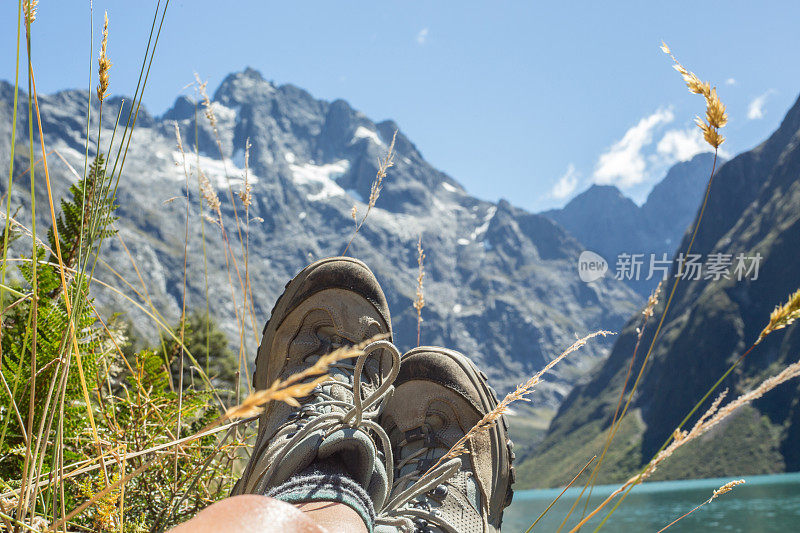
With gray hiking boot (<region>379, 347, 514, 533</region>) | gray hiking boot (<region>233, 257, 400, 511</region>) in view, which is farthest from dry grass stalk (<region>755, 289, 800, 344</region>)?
gray hiking boot (<region>379, 347, 514, 533</region>)

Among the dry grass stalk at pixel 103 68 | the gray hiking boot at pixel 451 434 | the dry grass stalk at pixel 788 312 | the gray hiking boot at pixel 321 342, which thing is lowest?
the gray hiking boot at pixel 451 434

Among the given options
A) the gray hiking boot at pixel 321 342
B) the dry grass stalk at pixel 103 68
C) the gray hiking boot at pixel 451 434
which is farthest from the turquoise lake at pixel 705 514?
the dry grass stalk at pixel 103 68

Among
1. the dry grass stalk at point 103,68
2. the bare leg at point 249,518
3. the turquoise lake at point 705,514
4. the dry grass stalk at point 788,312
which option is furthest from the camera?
the turquoise lake at point 705,514

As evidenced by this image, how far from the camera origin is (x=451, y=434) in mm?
2359

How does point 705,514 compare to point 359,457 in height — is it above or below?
below

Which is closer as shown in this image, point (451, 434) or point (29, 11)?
point (29, 11)

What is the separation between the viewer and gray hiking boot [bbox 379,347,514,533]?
201cm

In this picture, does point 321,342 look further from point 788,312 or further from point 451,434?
point 788,312

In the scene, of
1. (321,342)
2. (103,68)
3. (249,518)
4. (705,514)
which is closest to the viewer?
(249,518)

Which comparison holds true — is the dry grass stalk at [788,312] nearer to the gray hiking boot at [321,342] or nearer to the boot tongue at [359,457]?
the boot tongue at [359,457]

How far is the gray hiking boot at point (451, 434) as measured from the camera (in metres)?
2.01

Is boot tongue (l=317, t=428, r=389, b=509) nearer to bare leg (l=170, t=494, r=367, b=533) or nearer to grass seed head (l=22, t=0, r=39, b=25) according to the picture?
bare leg (l=170, t=494, r=367, b=533)

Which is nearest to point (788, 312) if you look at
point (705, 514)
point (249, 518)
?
point (249, 518)

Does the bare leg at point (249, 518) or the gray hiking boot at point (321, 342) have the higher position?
the bare leg at point (249, 518)
